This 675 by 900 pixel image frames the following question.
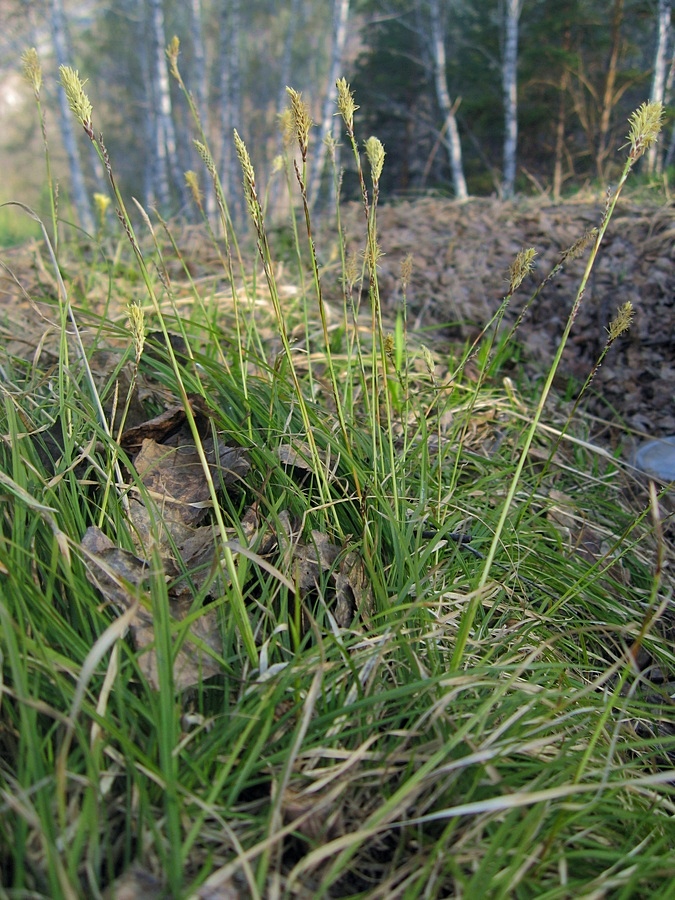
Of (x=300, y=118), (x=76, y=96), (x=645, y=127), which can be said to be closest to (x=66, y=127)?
(x=76, y=96)

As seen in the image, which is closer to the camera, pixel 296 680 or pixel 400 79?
pixel 296 680

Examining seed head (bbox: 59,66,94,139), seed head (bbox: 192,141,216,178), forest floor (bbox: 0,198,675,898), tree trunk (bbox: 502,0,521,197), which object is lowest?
forest floor (bbox: 0,198,675,898)

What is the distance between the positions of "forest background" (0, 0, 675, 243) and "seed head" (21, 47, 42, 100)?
6.82 metres

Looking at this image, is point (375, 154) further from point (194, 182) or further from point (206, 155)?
point (194, 182)

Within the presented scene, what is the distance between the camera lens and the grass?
877 mm

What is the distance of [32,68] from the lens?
1189 mm

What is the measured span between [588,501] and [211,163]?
1.52 m

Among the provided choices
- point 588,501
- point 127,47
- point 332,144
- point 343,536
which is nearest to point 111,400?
point 343,536

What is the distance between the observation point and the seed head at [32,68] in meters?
1.19

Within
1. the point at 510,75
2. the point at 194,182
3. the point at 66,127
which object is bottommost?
the point at 194,182

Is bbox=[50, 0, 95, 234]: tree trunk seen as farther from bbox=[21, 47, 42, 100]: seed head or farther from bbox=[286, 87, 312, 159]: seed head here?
bbox=[286, 87, 312, 159]: seed head

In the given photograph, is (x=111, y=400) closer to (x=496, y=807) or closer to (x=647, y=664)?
(x=496, y=807)

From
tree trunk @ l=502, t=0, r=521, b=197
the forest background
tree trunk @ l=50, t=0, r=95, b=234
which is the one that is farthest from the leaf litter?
tree trunk @ l=502, t=0, r=521, b=197

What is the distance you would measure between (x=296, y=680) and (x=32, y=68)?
125 cm
